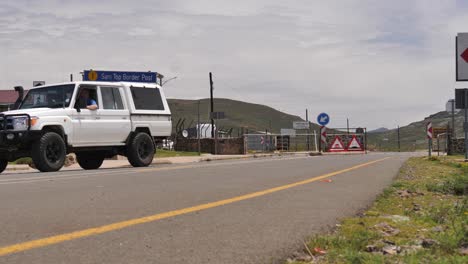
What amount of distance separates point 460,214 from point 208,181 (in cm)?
485

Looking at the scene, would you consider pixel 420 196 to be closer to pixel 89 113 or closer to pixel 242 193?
pixel 242 193

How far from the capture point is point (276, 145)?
4844 cm

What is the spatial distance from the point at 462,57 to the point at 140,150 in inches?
370

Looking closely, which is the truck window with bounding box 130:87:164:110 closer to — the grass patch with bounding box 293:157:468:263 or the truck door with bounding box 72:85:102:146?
the truck door with bounding box 72:85:102:146

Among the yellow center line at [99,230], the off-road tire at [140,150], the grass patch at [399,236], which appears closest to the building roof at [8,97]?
the off-road tire at [140,150]

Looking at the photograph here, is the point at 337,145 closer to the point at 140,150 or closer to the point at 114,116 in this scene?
the point at 140,150

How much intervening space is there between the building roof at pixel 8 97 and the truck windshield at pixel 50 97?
171 ft

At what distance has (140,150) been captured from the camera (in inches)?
658

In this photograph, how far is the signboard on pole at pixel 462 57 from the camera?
1800cm

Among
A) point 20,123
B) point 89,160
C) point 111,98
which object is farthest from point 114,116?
point 20,123

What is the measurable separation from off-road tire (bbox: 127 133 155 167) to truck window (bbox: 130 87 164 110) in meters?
0.82

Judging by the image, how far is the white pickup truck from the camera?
45.8 feet

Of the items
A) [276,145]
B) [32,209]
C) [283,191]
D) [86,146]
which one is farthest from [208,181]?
[276,145]

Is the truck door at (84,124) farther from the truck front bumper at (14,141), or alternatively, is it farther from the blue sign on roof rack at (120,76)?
the blue sign on roof rack at (120,76)
